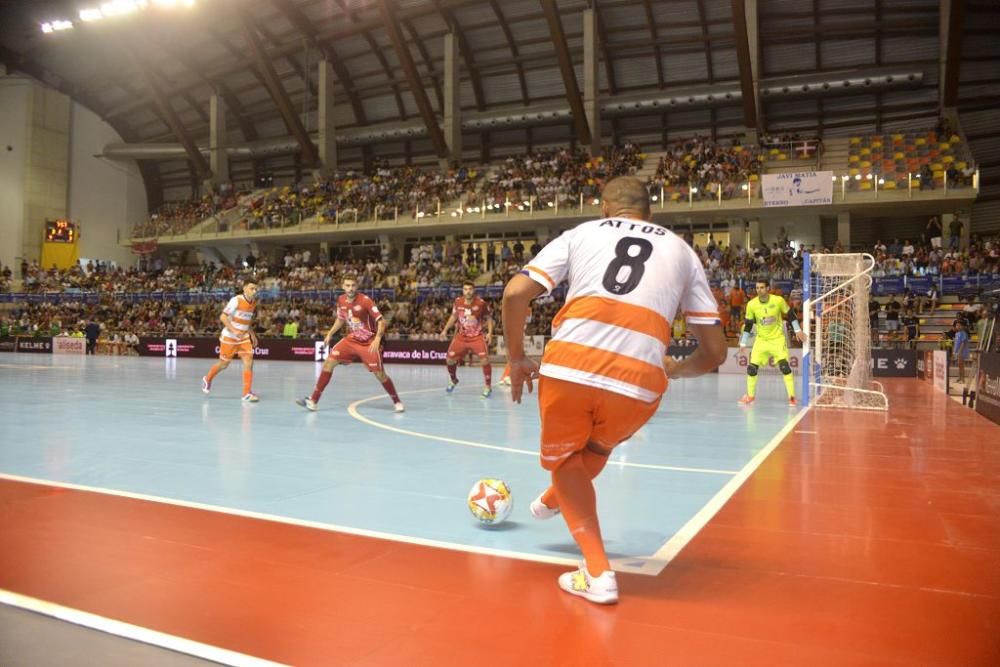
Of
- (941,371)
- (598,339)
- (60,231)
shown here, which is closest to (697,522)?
(598,339)

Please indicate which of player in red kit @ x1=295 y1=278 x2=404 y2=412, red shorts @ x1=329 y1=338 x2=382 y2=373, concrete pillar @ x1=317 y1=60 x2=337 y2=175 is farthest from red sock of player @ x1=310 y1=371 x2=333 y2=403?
concrete pillar @ x1=317 y1=60 x2=337 y2=175

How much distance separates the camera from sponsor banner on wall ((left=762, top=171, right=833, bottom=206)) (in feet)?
91.9

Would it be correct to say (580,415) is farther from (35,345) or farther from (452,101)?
(35,345)

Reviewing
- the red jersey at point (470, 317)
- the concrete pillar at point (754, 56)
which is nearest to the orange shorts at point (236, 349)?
the red jersey at point (470, 317)

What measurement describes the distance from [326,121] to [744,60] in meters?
24.6

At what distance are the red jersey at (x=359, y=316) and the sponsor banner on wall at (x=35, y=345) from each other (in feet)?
106

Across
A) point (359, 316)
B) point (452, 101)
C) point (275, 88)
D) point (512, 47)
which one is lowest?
point (359, 316)

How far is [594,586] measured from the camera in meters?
3.12

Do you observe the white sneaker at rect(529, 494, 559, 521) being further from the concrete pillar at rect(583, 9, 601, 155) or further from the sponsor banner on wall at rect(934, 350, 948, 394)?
the concrete pillar at rect(583, 9, 601, 155)

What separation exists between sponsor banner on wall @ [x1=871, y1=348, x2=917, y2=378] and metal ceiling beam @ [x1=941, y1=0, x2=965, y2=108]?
15.5m

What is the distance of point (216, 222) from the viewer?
43531 millimetres

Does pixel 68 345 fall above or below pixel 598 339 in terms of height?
below

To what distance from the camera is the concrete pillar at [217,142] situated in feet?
151

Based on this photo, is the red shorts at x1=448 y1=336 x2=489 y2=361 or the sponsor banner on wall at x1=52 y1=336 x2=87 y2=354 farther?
the sponsor banner on wall at x1=52 y1=336 x2=87 y2=354
